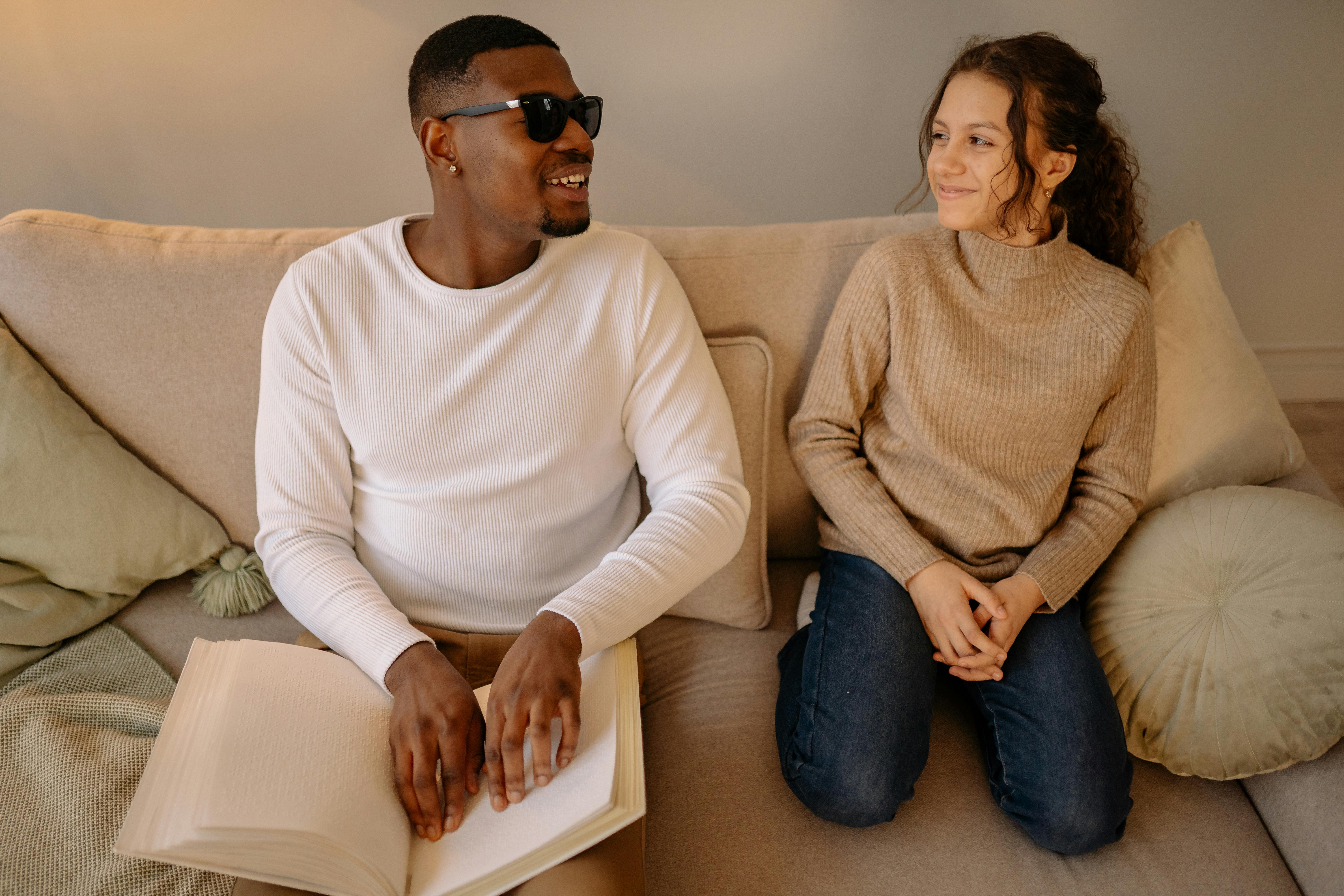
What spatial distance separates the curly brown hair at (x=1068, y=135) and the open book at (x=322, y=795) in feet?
3.06

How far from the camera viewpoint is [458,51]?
1090 millimetres

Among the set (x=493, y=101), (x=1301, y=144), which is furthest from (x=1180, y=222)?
(x=493, y=101)

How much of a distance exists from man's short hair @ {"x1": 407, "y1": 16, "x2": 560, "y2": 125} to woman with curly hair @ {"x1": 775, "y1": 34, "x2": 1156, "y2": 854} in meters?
0.59

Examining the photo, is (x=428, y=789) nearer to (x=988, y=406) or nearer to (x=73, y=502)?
(x=73, y=502)

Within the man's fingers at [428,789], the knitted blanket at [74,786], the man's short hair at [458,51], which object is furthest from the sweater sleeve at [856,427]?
the knitted blanket at [74,786]

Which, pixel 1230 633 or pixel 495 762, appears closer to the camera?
pixel 495 762

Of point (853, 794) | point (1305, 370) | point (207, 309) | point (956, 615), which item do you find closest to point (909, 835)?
point (853, 794)

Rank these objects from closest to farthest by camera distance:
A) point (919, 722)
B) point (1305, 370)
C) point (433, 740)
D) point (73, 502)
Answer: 1. point (433, 740)
2. point (919, 722)
3. point (73, 502)
4. point (1305, 370)

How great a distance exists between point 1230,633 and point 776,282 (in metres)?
0.81

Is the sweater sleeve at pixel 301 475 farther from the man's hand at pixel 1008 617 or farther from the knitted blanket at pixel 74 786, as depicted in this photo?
the man's hand at pixel 1008 617

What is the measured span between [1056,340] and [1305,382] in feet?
5.70

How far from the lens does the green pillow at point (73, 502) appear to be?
1214mm

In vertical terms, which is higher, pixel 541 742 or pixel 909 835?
pixel 541 742

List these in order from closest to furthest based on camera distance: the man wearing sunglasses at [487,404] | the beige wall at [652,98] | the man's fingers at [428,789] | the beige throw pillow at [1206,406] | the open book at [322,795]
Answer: the open book at [322,795] → the man's fingers at [428,789] → the man wearing sunglasses at [487,404] → the beige throw pillow at [1206,406] → the beige wall at [652,98]
